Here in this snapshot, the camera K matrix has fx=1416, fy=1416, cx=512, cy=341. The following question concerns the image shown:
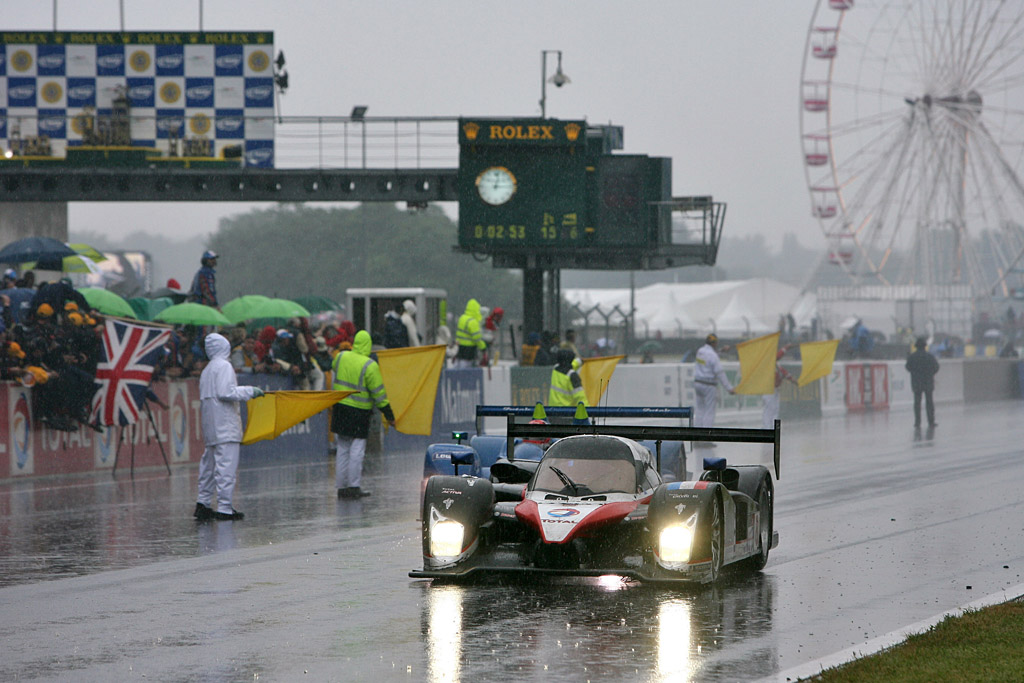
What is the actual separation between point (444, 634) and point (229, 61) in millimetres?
26350

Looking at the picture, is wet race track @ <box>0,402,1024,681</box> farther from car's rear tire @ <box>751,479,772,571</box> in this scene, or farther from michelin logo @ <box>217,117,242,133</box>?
michelin logo @ <box>217,117,242,133</box>

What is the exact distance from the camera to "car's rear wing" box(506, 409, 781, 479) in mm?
9320

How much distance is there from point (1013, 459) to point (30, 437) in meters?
12.4

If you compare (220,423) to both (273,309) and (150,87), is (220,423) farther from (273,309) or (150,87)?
(150,87)

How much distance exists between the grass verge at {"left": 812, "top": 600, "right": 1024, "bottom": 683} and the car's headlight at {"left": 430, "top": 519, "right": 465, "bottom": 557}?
115 inches

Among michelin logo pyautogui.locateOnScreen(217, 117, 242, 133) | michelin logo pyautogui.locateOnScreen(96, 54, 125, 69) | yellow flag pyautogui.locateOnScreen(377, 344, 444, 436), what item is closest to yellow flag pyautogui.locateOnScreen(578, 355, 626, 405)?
yellow flag pyautogui.locateOnScreen(377, 344, 444, 436)

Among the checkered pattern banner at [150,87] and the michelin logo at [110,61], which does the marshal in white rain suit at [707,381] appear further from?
the michelin logo at [110,61]

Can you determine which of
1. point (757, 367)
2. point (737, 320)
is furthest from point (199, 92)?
point (737, 320)

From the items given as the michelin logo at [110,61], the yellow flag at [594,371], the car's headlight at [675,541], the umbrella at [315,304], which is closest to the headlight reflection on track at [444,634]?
the car's headlight at [675,541]

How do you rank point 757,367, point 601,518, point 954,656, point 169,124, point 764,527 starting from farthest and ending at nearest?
point 169,124 → point 757,367 → point 764,527 → point 601,518 → point 954,656

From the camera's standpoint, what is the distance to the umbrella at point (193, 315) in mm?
20750

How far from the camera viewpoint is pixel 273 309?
2556 cm

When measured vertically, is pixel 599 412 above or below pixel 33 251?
below

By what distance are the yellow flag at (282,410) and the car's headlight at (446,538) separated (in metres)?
5.91
